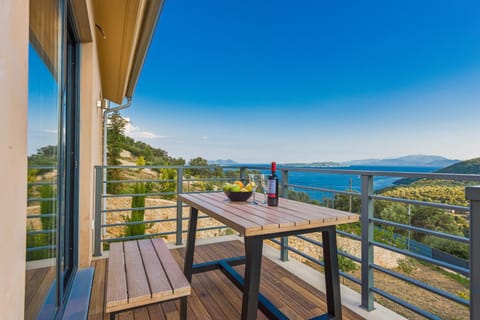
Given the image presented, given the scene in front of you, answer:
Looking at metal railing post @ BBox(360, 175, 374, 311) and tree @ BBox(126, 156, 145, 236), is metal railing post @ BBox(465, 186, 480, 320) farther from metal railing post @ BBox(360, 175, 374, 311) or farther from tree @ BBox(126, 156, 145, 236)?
tree @ BBox(126, 156, 145, 236)

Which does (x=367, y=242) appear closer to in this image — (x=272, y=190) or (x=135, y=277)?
(x=272, y=190)

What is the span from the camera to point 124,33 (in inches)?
111

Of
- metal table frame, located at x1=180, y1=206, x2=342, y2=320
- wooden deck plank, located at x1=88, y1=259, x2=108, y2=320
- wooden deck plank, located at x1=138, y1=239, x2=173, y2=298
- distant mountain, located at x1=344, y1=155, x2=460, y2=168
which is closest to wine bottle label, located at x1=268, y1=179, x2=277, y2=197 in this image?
metal table frame, located at x1=180, y1=206, x2=342, y2=320

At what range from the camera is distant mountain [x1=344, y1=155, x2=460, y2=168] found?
15332 millimetres

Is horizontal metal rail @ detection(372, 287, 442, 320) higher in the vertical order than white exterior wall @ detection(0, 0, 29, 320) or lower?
lower

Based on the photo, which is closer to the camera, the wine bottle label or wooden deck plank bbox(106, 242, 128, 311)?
wooden deck plank bbox(106, 242, 128, 311)

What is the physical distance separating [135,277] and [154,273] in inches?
3.7

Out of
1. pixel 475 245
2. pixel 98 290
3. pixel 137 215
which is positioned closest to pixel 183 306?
pixel 98 290

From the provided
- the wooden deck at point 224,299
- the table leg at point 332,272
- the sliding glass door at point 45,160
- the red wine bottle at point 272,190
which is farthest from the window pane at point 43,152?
the table leg at point 332,272

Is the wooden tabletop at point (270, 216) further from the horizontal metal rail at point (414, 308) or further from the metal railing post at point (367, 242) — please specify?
the horizontal metal rail at point (414, 308)

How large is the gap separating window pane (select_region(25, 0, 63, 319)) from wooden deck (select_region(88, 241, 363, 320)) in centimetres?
71

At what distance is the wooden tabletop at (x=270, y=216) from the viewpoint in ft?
Result: 4.27

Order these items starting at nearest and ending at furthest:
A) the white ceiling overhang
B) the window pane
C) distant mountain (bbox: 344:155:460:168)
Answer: the window pane
the white ceiling overhang
distant mountain (bbox: 344:155:460:168)

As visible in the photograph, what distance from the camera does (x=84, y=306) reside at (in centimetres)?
174
